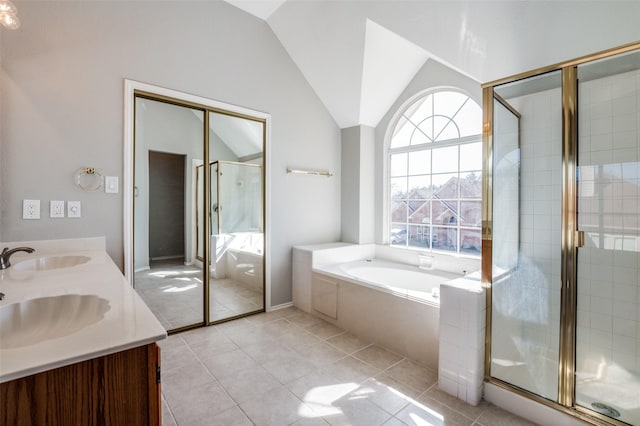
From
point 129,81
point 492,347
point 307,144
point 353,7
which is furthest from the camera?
point 307,144

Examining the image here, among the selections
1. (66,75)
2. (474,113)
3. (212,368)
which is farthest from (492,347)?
(66,75)

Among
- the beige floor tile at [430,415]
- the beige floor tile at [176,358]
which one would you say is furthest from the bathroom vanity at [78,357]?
the beige floor tile at [430,415]

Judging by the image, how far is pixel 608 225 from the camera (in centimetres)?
176

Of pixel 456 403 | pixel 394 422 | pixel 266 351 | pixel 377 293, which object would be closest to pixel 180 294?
pixel 266 351

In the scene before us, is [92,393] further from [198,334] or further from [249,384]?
[198,334]

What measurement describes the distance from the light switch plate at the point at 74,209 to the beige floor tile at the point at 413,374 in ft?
8.31

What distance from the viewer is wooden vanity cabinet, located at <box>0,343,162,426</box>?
0.65 metres

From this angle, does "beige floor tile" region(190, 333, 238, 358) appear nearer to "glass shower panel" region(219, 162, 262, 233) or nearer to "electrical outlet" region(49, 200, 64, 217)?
"glass shower panel" region(219, 162, 262, 233)

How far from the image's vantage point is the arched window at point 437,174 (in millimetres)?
3010

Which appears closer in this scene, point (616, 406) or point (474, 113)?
point (616, 406)

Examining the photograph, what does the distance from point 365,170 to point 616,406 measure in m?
2.93

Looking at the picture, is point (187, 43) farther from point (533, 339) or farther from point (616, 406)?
point (616, 406)

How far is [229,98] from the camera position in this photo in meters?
3.02

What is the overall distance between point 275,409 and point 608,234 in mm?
2206
